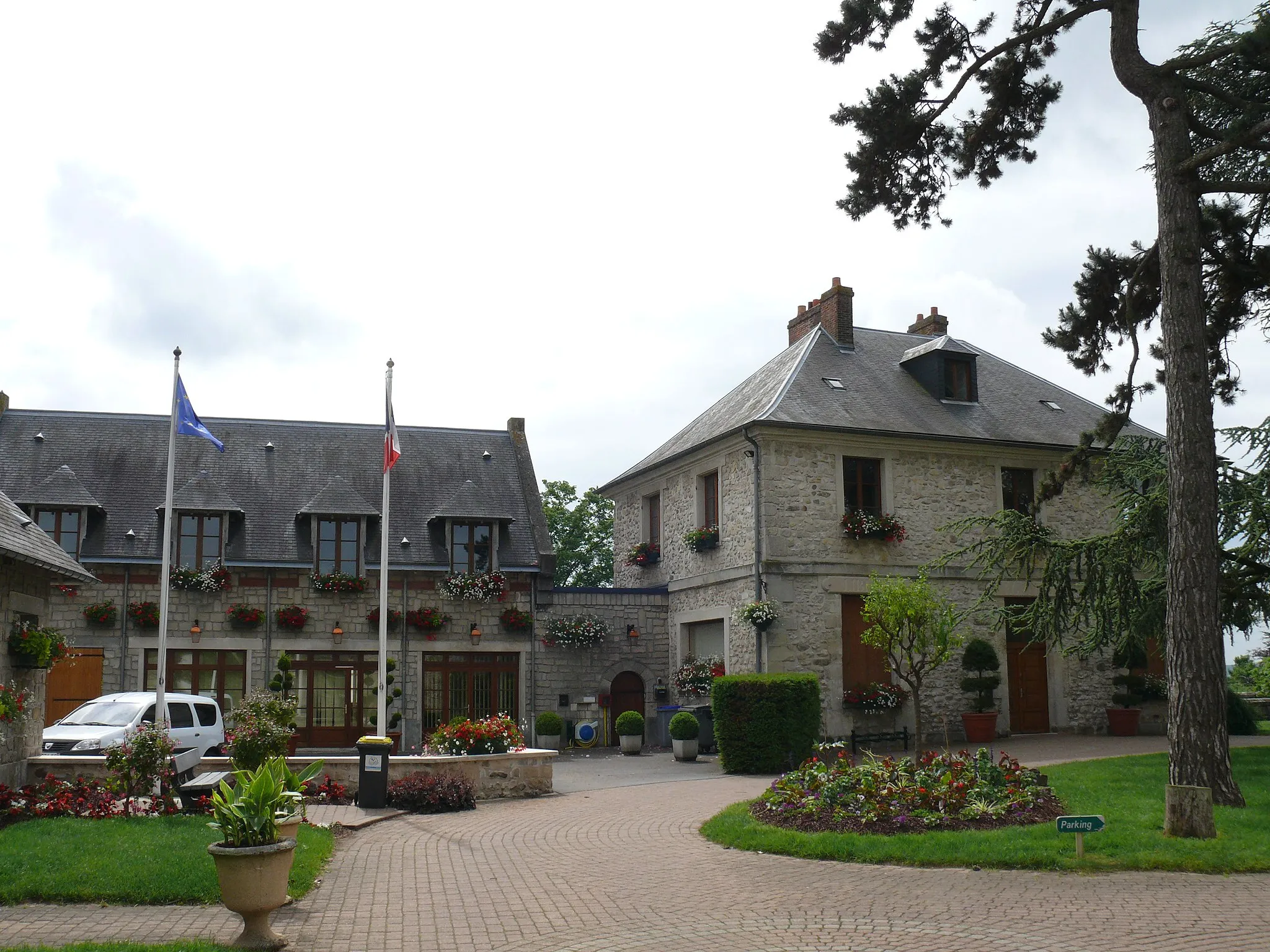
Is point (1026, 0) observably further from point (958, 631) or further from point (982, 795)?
point (958, 631)

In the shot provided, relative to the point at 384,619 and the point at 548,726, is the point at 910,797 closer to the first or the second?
the point at 384,619

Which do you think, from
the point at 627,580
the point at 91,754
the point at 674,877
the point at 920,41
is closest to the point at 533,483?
the point at 627,580

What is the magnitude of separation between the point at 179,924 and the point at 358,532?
16.4 m

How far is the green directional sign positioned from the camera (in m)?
8.91

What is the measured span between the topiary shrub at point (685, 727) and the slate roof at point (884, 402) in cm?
537

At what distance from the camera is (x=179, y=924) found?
7.48 metres

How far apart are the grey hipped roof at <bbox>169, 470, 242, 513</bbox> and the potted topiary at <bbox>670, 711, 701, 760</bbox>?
10.3m

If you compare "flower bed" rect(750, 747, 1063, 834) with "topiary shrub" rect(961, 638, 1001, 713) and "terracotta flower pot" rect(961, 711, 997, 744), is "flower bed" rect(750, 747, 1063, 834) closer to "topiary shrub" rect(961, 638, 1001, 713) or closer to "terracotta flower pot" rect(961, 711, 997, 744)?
"terracotta flower pot" rect(961, 711, 997, 744)

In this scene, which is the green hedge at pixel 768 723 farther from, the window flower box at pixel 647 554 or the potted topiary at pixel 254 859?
the potted topiary at pixel 254 859

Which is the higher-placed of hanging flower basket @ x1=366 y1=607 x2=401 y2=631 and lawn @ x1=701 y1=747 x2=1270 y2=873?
hanging flower basket @ x1=366 y1=607 x2=401 y2=631

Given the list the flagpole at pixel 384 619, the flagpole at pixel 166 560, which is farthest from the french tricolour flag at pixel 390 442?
the flagpole at pixel 166 560

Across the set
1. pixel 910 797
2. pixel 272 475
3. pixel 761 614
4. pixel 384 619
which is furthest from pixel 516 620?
pixel 910 797

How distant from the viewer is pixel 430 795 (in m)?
13.9

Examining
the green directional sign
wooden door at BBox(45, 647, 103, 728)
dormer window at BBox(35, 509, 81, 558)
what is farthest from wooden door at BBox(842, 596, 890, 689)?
dormer window at BBox(35, 509, 81, 558)
